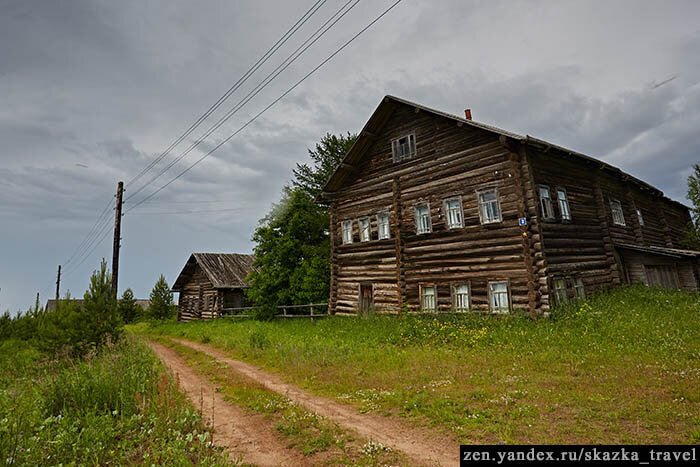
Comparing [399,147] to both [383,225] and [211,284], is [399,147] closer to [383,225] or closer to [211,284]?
[383,225]

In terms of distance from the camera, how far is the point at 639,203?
2234 cm

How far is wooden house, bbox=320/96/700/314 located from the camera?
A: 1468cm

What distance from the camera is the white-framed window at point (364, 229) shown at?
805 inches

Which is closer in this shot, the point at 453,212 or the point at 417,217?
the point at 453,212

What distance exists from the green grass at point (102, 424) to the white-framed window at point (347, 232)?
13.9m

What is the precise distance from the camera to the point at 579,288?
15.6 metres

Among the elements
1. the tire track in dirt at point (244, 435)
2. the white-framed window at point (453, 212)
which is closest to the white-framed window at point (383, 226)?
the white-framed window at point (453, 212)

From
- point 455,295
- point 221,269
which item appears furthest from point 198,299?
point 455,295

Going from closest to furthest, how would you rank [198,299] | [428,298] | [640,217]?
[428,298], [640,217], [198,299]

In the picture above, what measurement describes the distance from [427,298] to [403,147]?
8.17 m

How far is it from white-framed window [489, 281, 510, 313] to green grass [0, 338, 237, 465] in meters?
12.0

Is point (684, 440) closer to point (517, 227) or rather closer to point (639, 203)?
point (517, 227)

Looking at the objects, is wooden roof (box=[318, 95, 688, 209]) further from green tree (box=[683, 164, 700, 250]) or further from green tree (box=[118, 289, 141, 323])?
green tree (box=[118, 289, 141, 323])

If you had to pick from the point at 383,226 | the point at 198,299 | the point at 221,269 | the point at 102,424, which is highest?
the point at 383,226
